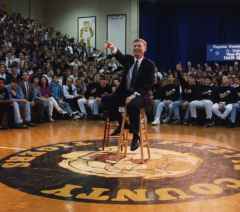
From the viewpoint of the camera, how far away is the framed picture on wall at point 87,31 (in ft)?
58.1

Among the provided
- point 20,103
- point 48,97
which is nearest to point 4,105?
point 20,103

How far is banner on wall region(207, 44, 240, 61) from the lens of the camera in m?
15.4

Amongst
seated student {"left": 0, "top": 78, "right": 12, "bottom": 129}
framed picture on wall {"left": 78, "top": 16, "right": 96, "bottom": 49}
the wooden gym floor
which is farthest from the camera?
framed picture on wall {"left": 78, "top": 16, "right": 96, "bottom": 49}

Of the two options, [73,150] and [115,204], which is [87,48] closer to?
[73,150]

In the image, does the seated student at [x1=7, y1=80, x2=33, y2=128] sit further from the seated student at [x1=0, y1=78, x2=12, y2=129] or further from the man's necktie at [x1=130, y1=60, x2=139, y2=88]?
the man's necktie at [x1=130, y1=60, x2=139, y2=88]

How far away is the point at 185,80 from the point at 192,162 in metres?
4.59

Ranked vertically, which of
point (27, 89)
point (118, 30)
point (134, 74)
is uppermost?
point (118, 30)

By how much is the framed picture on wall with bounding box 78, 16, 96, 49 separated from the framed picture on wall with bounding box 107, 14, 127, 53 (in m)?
0.70

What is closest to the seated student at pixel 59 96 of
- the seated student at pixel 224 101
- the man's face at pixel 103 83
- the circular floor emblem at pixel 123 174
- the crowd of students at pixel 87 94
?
the crowd of students at pixel 87 94

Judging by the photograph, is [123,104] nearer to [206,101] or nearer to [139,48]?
[139,48]

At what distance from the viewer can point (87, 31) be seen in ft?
58.4

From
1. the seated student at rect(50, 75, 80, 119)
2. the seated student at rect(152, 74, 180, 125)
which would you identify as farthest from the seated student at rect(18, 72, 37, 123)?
the seated student at rect(152, 74, 180, 125)

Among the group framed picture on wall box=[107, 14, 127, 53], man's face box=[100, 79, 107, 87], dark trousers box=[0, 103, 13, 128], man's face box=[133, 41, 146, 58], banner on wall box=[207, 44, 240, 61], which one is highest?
framed picture on wall box=[107, 14, 127, 53]

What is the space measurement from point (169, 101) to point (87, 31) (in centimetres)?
881
